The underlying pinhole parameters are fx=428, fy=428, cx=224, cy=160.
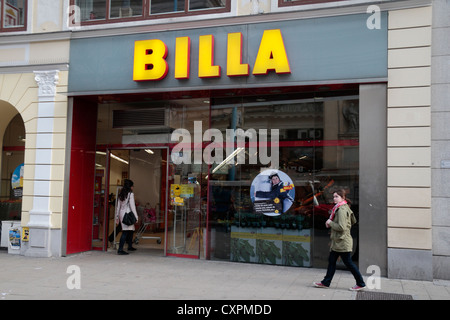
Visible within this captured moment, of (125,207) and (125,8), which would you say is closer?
(125,8)

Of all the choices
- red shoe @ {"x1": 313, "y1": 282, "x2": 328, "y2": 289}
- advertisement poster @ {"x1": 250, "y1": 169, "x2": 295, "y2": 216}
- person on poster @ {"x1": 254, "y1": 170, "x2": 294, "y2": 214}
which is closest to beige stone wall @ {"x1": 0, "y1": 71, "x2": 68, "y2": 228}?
advertisement poster @ {"x1": 250, "y1": 169, "x2": 295, "y2": 216}

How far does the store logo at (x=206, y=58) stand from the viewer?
895cm

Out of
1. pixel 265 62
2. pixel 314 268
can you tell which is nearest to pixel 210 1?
pixel 265 62

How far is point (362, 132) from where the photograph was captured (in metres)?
8.57

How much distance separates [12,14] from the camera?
36.7 feet

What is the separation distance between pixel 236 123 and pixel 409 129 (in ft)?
12.4

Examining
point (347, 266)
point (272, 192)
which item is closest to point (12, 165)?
point (272, 192)

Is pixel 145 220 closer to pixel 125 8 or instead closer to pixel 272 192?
pixel 272 192

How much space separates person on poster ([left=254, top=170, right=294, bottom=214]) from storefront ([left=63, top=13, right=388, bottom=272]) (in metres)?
0.02

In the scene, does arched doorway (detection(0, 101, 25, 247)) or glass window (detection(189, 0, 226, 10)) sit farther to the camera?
arched doorway (detection(0, 101, 25, 247))

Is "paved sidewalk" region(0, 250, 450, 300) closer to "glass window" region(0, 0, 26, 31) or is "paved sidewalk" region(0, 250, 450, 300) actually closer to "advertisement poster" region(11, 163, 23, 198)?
"advertisement poster" region(11, 163, 23, 198)

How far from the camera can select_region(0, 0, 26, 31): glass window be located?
11070mm

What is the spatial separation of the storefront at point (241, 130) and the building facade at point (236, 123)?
0.03 metres

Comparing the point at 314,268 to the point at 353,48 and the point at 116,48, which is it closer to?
the point at 353,48
